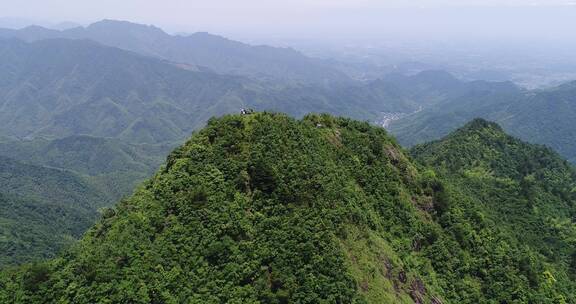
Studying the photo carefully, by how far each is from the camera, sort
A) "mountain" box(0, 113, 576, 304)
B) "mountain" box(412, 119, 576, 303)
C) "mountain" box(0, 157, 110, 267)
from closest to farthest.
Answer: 1. "mountain" box(0, 113, 576, 304)
2. "mountain" box(412, 119, 576, 303)
3. "mountain" box(0, 157, 110, 267)

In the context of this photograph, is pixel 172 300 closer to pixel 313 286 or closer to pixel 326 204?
pixel 313 286

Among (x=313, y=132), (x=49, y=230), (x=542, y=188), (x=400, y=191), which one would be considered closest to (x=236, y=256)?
(x=313, y=132)

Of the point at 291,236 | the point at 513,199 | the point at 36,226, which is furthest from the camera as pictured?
the point at 36,226

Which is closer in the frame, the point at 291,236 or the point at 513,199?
the point at 291,236

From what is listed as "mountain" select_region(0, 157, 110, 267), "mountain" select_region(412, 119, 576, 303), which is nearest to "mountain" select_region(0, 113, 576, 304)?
"mountain" select_region(412, 119, 576, 303)

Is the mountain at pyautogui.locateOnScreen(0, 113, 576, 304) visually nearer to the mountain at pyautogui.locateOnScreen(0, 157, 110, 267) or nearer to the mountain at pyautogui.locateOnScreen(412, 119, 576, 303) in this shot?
the mountain at pyautogui.locateOnScreen(412, 119, 576, 303)

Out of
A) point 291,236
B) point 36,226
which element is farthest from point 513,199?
point 36,226

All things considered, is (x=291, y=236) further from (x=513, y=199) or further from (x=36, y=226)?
(x=36, y=226)

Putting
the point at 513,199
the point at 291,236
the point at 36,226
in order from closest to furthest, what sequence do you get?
the point at 291,236 < the point at 513,199 < the point at 36,226

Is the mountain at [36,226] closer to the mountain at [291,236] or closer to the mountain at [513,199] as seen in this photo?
the mountain at [291,236]
